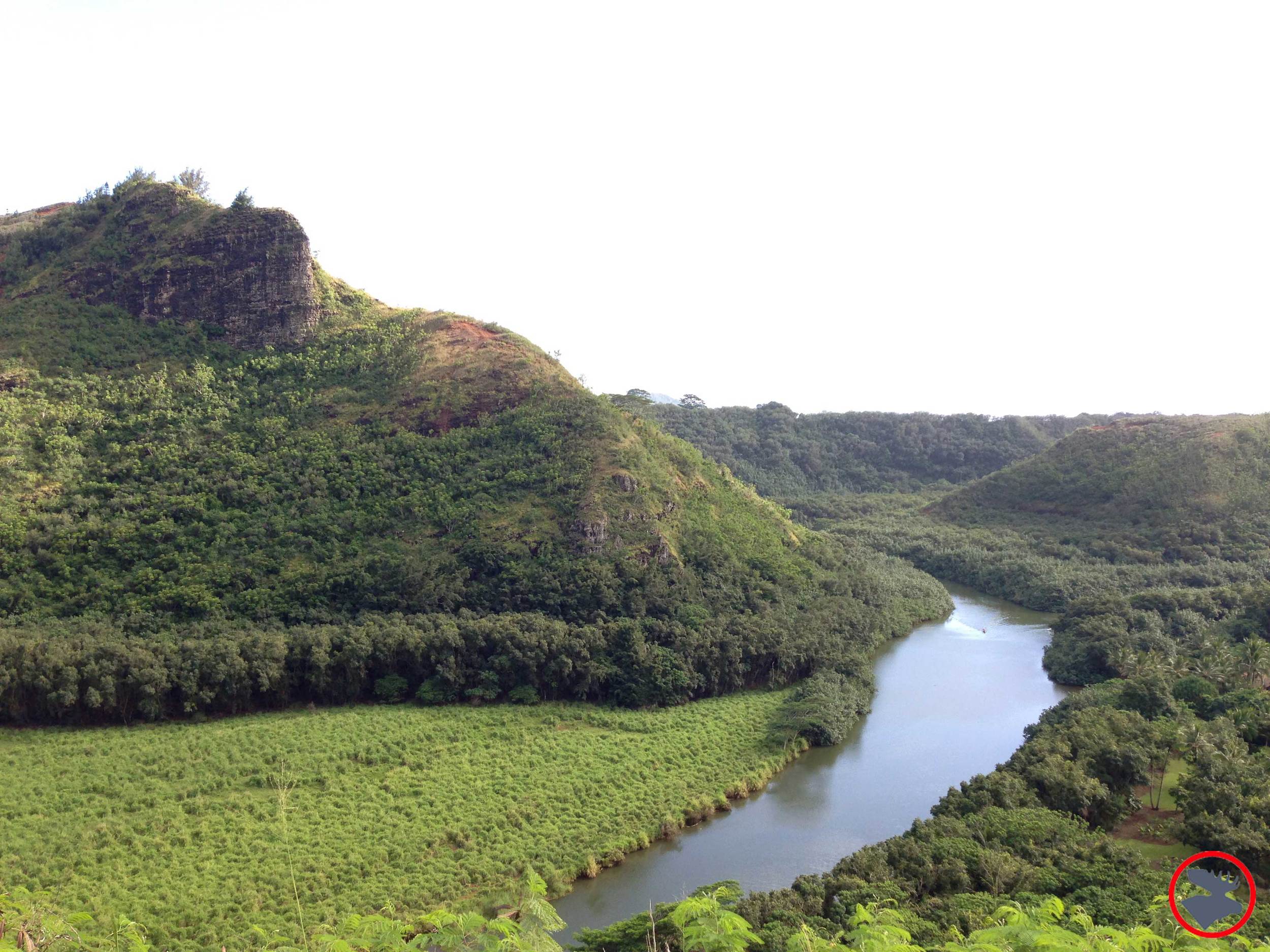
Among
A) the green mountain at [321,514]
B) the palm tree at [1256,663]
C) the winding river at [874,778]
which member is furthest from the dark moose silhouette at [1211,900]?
the palm tree at [1256,663]

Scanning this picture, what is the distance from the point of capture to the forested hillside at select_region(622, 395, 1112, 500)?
371 feet

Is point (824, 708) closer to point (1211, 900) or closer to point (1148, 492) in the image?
point (1211, 900)

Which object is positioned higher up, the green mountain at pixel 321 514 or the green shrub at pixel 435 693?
the green mountain at pixel 321 514

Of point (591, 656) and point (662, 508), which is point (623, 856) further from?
point (662, 508)

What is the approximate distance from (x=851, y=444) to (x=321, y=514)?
3573 inches

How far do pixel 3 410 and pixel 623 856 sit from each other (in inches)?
1596

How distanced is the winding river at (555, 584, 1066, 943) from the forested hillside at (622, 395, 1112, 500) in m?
55.1

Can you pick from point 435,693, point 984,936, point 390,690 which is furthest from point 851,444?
point 984,936

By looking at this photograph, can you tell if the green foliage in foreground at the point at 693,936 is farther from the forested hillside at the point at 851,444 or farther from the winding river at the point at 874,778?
the forested hillside at the point at 851,444

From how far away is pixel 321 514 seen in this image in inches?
1779

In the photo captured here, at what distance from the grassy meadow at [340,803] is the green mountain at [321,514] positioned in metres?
2.58

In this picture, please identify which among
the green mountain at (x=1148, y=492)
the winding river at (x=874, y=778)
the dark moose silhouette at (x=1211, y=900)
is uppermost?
the green mountain at (x=1148, y=492)

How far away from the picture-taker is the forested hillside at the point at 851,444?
371 ft

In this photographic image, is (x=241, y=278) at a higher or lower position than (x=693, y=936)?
higher
